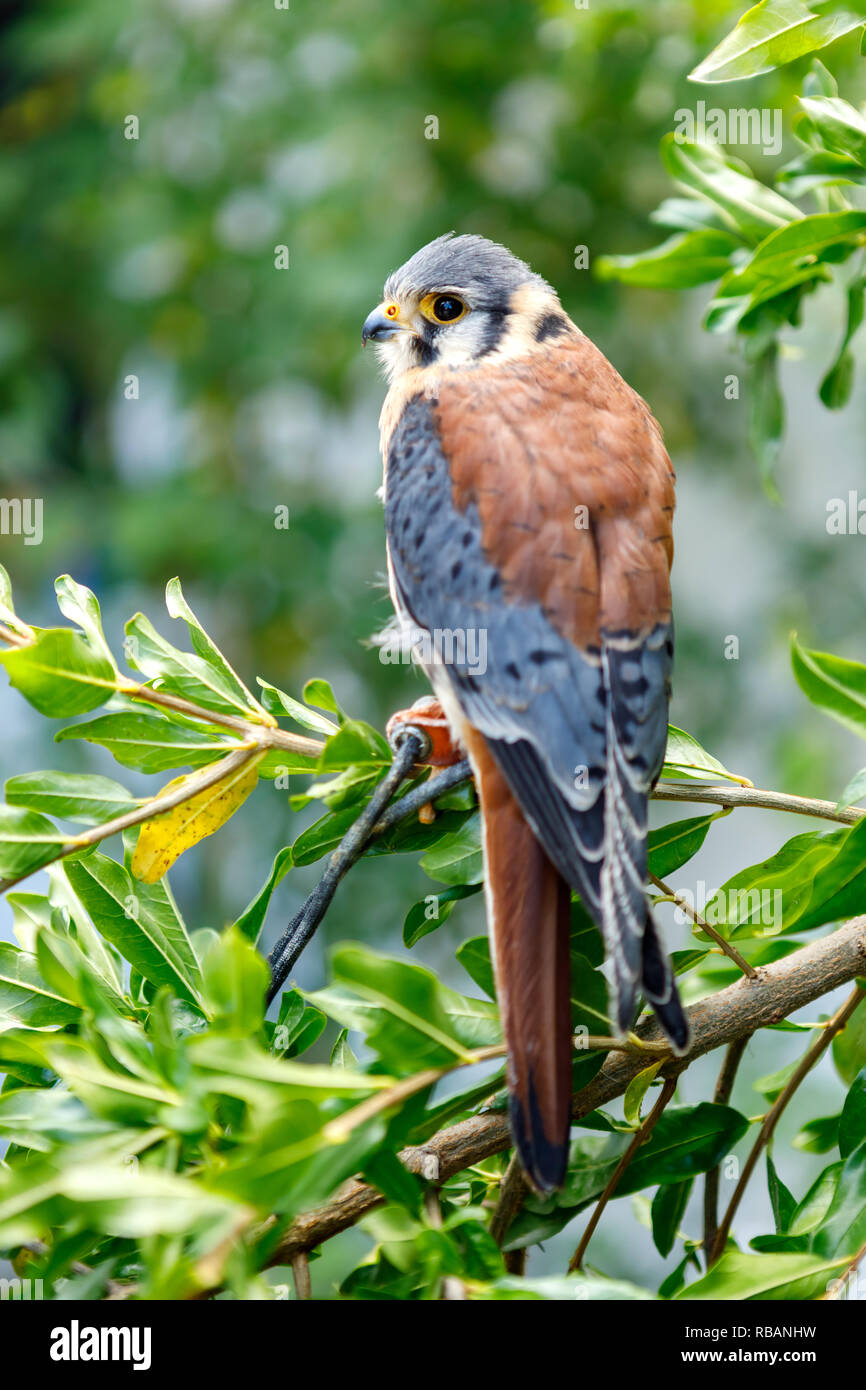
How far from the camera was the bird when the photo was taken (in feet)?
2.99

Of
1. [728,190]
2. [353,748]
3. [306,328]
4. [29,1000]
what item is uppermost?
[306,328]

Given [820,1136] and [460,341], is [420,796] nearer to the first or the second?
[820,1136]

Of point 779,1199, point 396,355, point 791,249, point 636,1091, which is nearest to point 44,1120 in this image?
point 636,1091

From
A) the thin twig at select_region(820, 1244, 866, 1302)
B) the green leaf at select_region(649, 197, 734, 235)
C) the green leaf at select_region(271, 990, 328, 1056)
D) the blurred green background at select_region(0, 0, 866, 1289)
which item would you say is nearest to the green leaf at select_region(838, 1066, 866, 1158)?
the thin twig at select_region(820, 1244, 866, 1302)

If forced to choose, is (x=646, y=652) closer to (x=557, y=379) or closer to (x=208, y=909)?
Result: (x=557, y=379)

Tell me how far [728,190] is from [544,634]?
68cm

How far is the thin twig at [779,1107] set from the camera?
1.05 metres

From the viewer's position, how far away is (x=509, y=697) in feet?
3.77

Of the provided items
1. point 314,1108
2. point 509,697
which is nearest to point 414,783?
point 509,697

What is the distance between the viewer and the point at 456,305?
5.46ft

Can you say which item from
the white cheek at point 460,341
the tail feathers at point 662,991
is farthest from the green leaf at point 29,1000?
the white cheek at point 460,341
